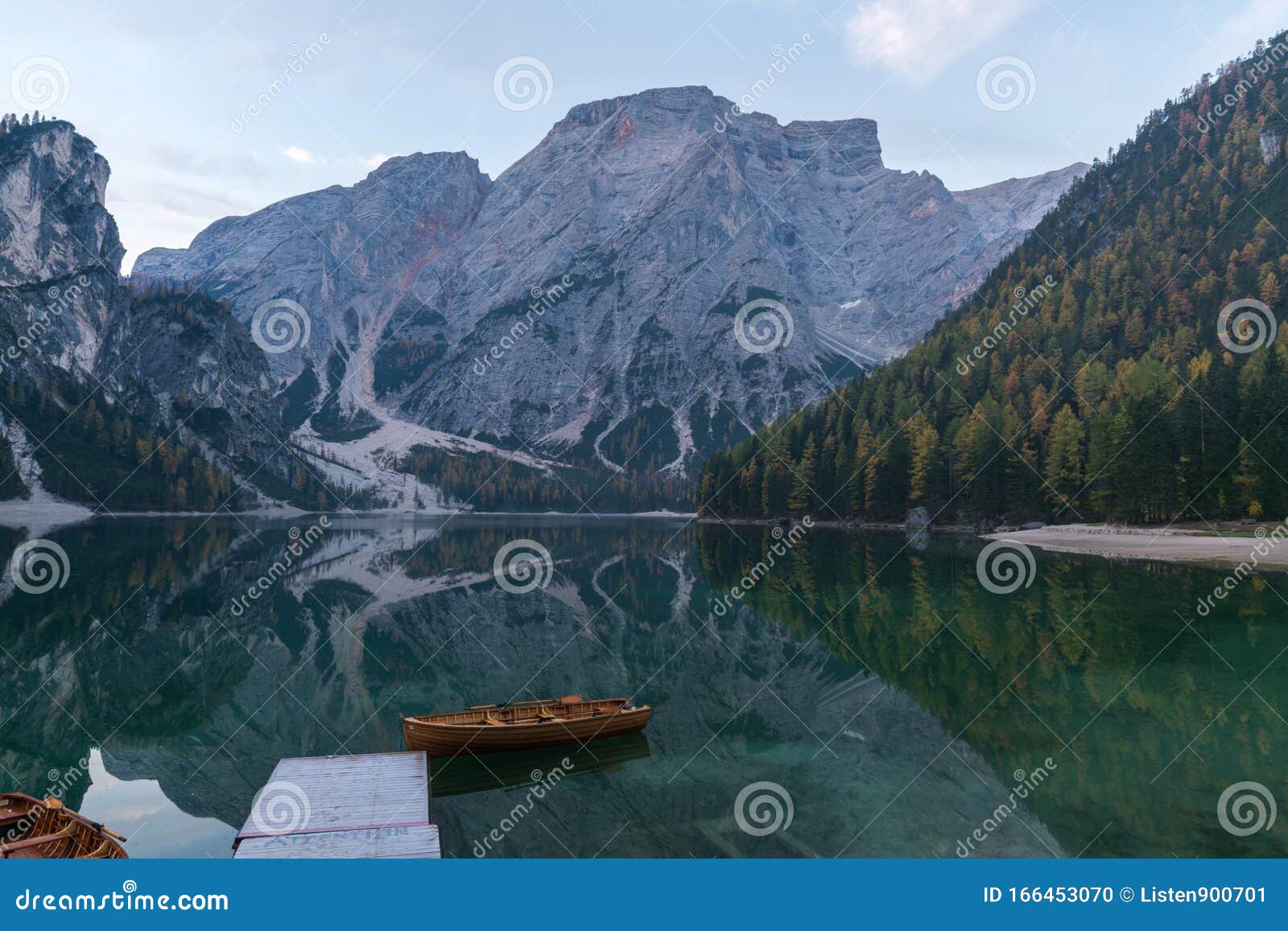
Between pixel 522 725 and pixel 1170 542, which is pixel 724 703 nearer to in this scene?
pixel 522 725

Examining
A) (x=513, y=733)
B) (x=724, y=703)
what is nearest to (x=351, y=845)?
(x=513, y=733)

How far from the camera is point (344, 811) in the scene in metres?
20.7

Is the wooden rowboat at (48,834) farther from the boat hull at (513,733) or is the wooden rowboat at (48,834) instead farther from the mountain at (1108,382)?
the mountain at (1108,382)

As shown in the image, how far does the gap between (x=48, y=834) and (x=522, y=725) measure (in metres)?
13.5

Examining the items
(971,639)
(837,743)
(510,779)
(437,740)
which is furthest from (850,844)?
(971,639)

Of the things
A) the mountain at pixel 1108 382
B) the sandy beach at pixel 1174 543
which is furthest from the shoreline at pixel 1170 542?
the mountain at pixel 1108 382

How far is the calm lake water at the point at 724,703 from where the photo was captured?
2145 cm

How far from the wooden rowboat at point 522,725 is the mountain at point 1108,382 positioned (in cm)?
8494

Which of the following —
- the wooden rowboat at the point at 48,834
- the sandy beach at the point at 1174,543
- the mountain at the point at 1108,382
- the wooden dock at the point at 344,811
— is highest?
the mountain at the point at 1108,382

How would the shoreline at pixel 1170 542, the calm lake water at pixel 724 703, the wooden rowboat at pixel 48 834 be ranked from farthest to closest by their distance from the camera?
the shoreline at pixel 1170 542
the calm lake water at pixel 724 703
the wooden rowboat at pixel 48 834

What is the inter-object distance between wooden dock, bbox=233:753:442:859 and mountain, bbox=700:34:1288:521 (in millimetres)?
93923

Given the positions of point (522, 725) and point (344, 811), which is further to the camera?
point (522, 725)

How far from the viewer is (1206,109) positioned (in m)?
193

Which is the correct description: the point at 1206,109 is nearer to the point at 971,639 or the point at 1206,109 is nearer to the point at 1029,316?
the point at 1029,316
